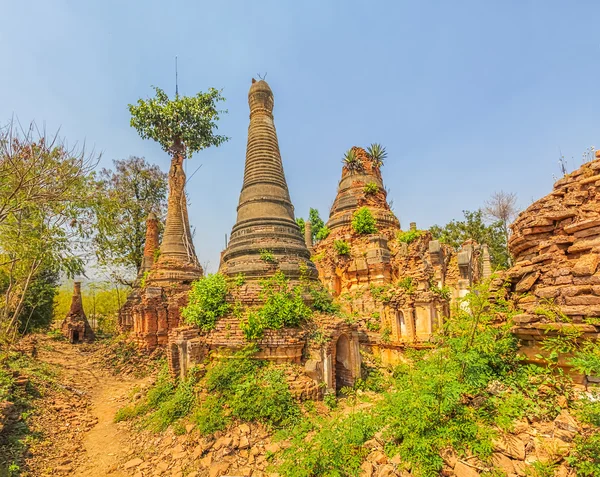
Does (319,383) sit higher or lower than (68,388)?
higher

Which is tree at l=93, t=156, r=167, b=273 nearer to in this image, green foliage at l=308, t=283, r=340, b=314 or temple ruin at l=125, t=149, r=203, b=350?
temple ruin at l=125, t=149, r=203, b=350

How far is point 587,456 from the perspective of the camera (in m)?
3.61

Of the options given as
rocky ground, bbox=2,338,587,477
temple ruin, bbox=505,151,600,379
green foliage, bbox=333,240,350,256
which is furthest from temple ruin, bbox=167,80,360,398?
green foliage, bbox=333,240,350,256

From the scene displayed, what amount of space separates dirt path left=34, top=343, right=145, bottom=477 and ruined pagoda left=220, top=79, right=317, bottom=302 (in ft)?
14.8

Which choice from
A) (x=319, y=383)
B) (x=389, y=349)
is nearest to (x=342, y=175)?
(x=389, y=349)

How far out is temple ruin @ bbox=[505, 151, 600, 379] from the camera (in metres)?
4.45

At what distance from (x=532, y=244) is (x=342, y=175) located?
17.9 m

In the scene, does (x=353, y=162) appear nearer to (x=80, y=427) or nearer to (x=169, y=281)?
(x=169, y=281)

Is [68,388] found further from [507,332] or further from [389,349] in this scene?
[507,332]

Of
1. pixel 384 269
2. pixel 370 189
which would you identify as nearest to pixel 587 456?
pixel 384 269

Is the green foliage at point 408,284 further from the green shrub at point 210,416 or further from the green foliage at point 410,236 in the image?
the green shrub at point 210,416

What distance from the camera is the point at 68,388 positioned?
37.9 ft

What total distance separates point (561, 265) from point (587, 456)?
2449 millimetres

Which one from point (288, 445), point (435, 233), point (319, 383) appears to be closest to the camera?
point (288, 445)
